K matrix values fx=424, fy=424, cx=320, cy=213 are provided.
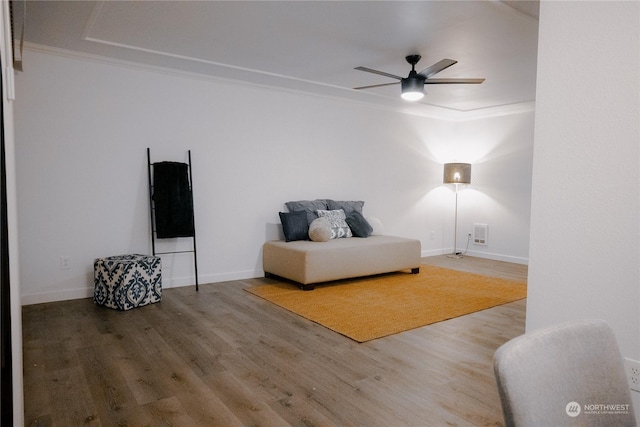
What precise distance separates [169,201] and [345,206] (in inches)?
90.9

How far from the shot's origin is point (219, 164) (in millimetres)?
4859

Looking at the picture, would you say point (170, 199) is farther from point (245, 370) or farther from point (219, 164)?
point (245, 370)

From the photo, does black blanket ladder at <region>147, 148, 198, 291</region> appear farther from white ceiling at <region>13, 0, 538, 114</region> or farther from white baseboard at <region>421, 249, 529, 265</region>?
white baseboard at <region>421, 249, 529, 265</region>

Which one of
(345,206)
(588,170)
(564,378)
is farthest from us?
(345,206)

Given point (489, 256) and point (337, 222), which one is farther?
point (489, 256)

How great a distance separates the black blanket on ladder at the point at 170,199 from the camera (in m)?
4.34

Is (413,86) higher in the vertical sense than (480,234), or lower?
higher

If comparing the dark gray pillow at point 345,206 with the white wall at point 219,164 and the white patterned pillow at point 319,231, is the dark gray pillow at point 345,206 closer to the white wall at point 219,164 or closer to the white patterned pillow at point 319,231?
the white wall at point 219,164

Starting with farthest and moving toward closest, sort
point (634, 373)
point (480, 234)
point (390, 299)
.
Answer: point (480, 234) → point (390, 299) → point (634, 373)

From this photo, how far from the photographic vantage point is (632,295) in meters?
1.90

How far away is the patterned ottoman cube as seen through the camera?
371cm

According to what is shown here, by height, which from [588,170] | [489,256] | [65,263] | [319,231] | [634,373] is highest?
[588,170]

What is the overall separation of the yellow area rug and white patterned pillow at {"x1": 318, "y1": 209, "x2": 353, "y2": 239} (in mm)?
627

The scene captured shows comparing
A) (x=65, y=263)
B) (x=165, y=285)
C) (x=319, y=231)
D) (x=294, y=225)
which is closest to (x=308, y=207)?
(x=294, y=225)
